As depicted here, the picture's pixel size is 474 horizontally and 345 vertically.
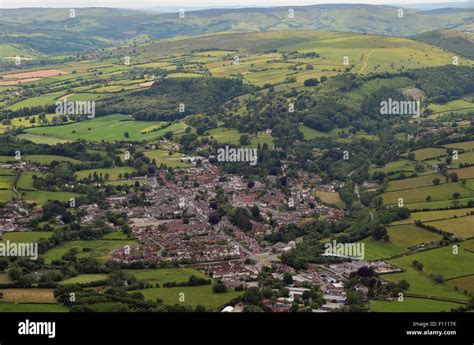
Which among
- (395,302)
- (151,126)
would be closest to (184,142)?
(151,126)

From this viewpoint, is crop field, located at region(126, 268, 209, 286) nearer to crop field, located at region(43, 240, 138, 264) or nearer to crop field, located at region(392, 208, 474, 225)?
crop field, located at region(43, 240, 138, 264)

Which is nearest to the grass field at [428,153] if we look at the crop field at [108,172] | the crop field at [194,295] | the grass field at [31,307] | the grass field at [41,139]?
the crop field at [108,172]

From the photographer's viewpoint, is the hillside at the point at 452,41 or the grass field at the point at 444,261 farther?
the hillside at the point at 452,41

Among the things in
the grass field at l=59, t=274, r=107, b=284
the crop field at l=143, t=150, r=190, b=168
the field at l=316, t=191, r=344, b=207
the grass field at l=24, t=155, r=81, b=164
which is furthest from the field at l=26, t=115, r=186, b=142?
the grass field at l=59, t=274, r=107, b=284

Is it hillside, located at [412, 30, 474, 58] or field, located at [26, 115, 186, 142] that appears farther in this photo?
hillside, located at [412, 30, 474, 58]

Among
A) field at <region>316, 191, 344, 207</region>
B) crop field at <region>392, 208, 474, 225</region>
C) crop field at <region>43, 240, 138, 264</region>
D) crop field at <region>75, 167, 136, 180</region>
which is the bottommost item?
field at <region>316, 191, 344, 207</region>

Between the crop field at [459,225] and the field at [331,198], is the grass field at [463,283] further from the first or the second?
the field at [331,198]
